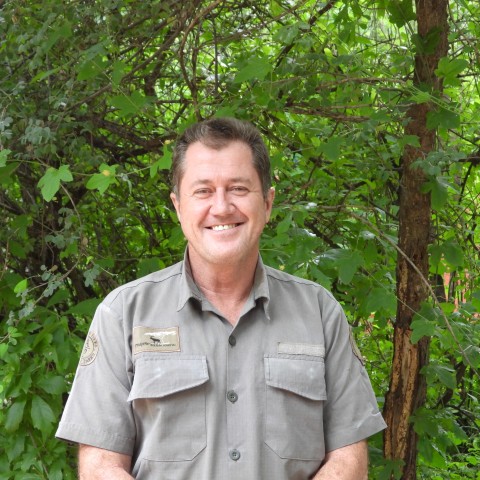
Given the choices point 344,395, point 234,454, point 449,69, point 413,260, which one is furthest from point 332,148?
point 234,454

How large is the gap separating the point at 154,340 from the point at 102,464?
13.3 inches

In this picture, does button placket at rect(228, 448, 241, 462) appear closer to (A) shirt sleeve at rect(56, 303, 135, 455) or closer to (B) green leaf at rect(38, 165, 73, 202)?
(A) shirt sleeve at rect(56, 303, 135, 455)

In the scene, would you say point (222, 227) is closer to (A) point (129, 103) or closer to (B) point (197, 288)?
(B) point (197, 288)

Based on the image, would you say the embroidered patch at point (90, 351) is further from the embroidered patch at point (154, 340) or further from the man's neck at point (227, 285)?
the man's neck at point (227, 285)

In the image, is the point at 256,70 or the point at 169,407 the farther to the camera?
the point at 256,70

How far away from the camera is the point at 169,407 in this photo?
90.0 inches

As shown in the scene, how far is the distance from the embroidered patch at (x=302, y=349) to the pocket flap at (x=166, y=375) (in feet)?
0.70

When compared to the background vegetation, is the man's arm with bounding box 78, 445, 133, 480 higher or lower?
lower

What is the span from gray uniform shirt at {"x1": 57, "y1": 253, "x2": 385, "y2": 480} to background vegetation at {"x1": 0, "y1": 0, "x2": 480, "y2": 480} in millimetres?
614

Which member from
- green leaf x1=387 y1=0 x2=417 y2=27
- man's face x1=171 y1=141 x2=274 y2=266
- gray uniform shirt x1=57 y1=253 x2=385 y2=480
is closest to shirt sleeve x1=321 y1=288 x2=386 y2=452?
gray uniform shirt x1=57 y1=253 x2=385 y2=480

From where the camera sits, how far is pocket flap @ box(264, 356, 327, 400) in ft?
7.63

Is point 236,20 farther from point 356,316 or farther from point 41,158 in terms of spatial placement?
point 356,316

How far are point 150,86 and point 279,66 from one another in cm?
64

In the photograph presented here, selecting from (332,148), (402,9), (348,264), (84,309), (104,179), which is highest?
(402,9)
